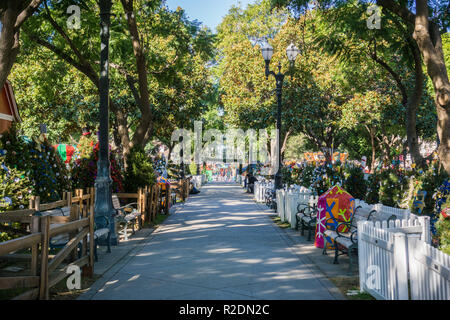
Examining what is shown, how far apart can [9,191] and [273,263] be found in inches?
216

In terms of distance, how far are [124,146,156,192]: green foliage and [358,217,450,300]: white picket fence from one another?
10.5 metres

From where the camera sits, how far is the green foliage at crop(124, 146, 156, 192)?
16656 millimetres

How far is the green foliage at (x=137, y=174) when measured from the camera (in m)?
16.7

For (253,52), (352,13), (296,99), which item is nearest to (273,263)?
(352,13)

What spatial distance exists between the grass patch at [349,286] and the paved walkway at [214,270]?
0.16m

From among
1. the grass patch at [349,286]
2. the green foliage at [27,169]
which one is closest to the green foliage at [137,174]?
the green foliage at [27,169]

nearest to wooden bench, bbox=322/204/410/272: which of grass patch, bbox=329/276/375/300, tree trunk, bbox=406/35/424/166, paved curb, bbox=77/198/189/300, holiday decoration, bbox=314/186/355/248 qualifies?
holiday decoration, bbox=314/186/355/248

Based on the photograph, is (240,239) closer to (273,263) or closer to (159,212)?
(273,263)

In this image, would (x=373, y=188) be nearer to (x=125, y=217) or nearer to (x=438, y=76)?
(x=438, y=76)

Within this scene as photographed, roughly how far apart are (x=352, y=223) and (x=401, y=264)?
196 inches

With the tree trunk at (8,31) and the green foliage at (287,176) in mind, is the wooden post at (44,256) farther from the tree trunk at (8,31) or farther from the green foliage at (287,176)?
the green foliage at (287,176)

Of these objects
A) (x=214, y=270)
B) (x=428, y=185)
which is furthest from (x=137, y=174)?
(x=428, y=185)

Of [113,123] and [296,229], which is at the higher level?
[113,123]

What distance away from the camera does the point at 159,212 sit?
1939 centimetres
